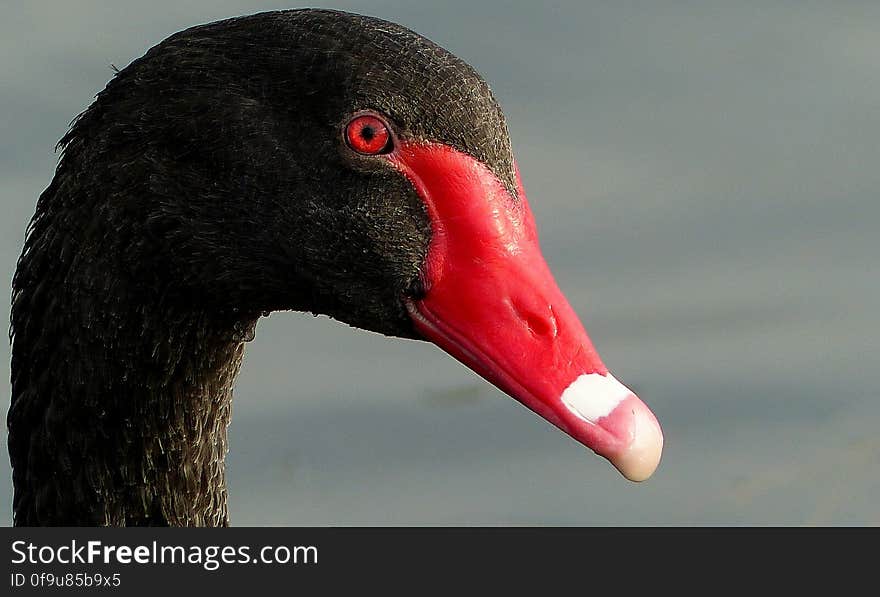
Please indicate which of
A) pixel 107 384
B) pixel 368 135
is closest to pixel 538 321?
pixel 368 135

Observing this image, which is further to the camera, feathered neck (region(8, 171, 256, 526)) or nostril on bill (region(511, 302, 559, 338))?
feathered neck (region(8, 171, 256, 526))

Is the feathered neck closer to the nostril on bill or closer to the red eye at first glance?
the red eye

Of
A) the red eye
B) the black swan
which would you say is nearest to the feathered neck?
the black swan

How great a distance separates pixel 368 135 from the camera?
13.4 ft

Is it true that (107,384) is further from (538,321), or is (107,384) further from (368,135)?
(538,321)

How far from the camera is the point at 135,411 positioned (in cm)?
450

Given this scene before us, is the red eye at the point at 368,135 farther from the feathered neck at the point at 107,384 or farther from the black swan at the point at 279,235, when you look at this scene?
the feathered neck at the point at 107,384

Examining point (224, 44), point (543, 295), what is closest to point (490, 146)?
point (543, 295)

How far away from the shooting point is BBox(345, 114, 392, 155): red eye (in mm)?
4074

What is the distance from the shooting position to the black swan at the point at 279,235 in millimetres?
4062

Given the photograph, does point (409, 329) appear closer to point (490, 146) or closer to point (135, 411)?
point (490, 146)

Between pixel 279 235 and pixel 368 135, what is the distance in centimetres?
36
